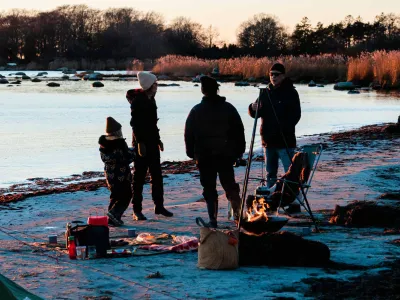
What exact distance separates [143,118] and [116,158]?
52 cm

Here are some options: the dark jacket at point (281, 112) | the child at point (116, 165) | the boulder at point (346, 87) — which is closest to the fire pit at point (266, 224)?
the dark jacket at point (281, 112)

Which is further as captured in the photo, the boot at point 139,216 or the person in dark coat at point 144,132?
the boot at point 139,216

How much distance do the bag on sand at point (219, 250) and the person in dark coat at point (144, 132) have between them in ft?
8.53

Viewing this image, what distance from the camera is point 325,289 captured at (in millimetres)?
6508

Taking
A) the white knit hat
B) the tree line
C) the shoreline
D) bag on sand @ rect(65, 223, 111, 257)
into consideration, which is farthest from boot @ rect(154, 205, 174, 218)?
the tree line

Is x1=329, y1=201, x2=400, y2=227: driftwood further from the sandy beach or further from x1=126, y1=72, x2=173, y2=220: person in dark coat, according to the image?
x1=126, y1=72, x2=173, y2=220: person in dark coat

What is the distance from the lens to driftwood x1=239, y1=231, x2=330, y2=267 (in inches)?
287

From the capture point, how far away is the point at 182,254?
7934 mm

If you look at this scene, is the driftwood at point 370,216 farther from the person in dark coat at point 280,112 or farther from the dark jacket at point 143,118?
the dark jacket at point 143,118

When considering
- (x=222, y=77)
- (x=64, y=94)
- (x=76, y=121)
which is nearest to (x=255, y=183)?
(x=76, y=121)

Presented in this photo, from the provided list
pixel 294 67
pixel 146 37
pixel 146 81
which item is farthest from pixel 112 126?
pixel 146 37

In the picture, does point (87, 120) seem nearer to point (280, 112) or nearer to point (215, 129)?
point (280, 112)

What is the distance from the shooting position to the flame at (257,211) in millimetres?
8249

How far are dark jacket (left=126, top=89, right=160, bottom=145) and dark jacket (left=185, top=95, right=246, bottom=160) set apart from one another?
0.81m
